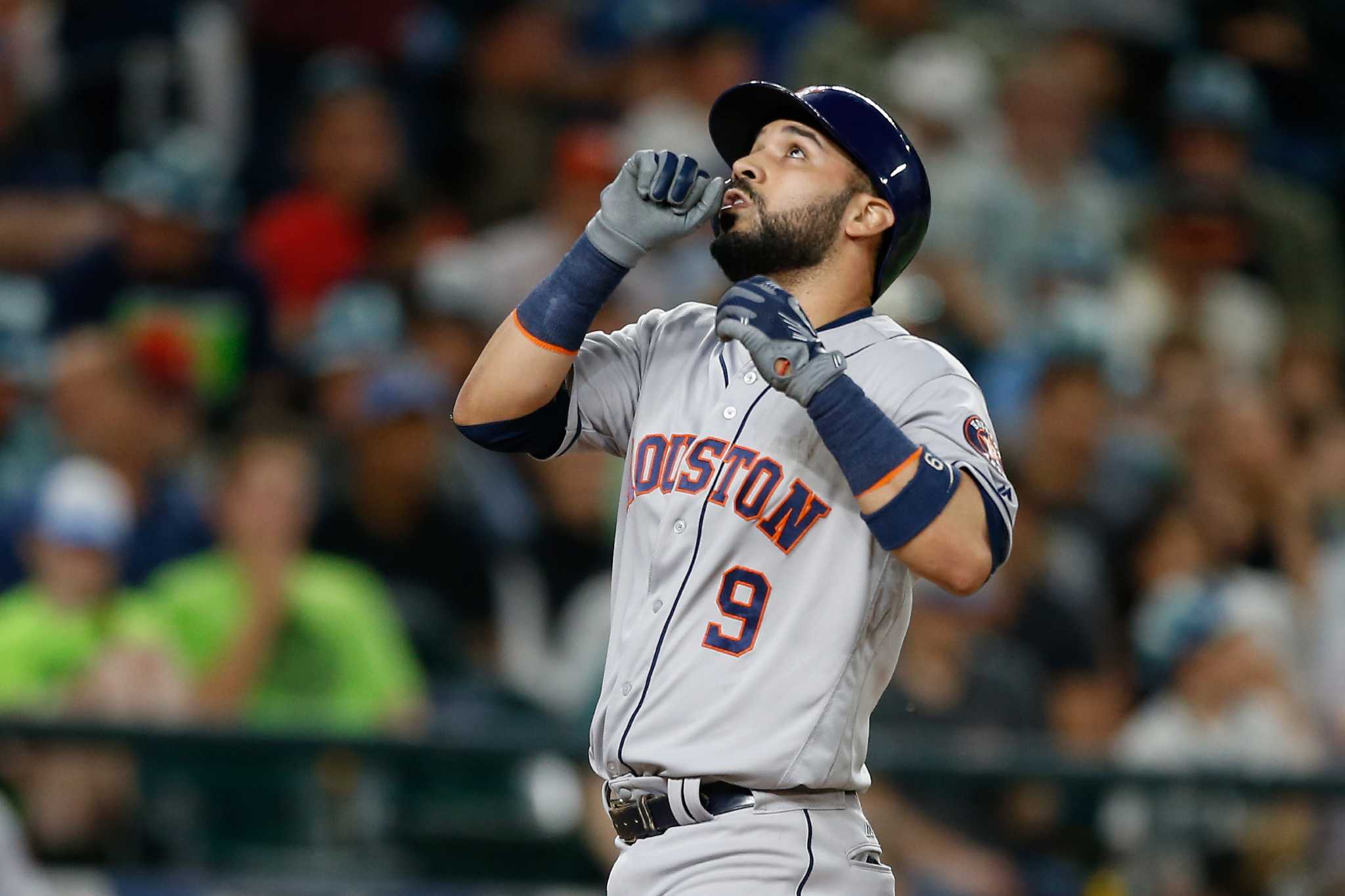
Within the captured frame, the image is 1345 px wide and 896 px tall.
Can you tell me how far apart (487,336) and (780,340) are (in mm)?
4191

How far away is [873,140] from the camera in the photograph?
318cm

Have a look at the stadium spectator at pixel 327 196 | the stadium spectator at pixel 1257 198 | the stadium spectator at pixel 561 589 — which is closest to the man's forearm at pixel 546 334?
the stadium spectator at pixel 561 589

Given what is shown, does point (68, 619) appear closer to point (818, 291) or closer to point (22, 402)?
point (22, 402)

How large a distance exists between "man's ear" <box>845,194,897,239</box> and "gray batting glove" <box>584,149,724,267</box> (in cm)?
26

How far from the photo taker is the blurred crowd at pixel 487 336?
569cm

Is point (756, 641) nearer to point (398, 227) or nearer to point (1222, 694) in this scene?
point (1222, 694)

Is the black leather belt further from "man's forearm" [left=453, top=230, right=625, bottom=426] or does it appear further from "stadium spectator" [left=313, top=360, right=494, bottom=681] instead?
"stadium spectator" [left=313, top=360, right=494, bottom=681]

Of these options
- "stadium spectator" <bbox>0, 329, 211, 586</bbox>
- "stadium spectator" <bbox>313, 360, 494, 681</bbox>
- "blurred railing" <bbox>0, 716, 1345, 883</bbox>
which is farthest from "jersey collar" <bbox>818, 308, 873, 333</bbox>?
"stadium spectator" <bbox>0, 329, 211, 586</bbox>

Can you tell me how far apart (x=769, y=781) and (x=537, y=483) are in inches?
146

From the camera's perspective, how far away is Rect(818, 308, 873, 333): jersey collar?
320 centimetres

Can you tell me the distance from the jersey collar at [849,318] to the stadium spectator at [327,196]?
411cm

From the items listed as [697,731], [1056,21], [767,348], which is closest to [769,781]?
[697,731]

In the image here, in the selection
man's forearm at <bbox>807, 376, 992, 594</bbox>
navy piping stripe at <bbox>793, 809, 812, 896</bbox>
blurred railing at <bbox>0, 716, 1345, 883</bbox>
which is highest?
man's forearm at <bbox>807, 376, 992, 594</bbox>

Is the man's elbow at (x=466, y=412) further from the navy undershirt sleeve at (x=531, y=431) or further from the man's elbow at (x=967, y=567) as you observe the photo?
the man's elbow at (x=967, y=567)
